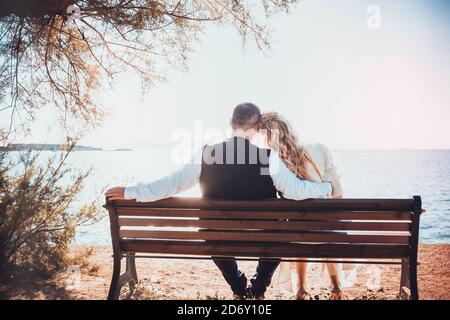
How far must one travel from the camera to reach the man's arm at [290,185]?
316 cm

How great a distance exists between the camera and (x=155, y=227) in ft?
11.1

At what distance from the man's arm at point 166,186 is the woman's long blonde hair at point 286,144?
0.65 metres

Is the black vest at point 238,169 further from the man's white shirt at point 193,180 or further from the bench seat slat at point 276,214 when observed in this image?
the bench seat slat at point 276,214

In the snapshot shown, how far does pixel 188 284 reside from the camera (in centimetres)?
483

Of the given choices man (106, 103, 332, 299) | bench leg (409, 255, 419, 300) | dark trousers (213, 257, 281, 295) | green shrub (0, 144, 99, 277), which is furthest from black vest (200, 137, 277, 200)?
green shrub (0, 144, 99, 277)

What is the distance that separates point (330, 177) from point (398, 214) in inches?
27.9

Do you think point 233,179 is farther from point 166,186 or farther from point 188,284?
point 188,284

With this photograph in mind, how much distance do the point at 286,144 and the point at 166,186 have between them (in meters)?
1.03

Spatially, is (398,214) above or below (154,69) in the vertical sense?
below

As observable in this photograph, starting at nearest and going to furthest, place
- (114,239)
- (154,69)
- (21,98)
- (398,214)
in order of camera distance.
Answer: (398,214), (114,239), (21,98), (154,69)

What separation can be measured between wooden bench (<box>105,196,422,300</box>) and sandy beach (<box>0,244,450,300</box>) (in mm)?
626

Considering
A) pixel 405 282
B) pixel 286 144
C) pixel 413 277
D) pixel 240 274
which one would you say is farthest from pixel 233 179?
pixel 405 282
